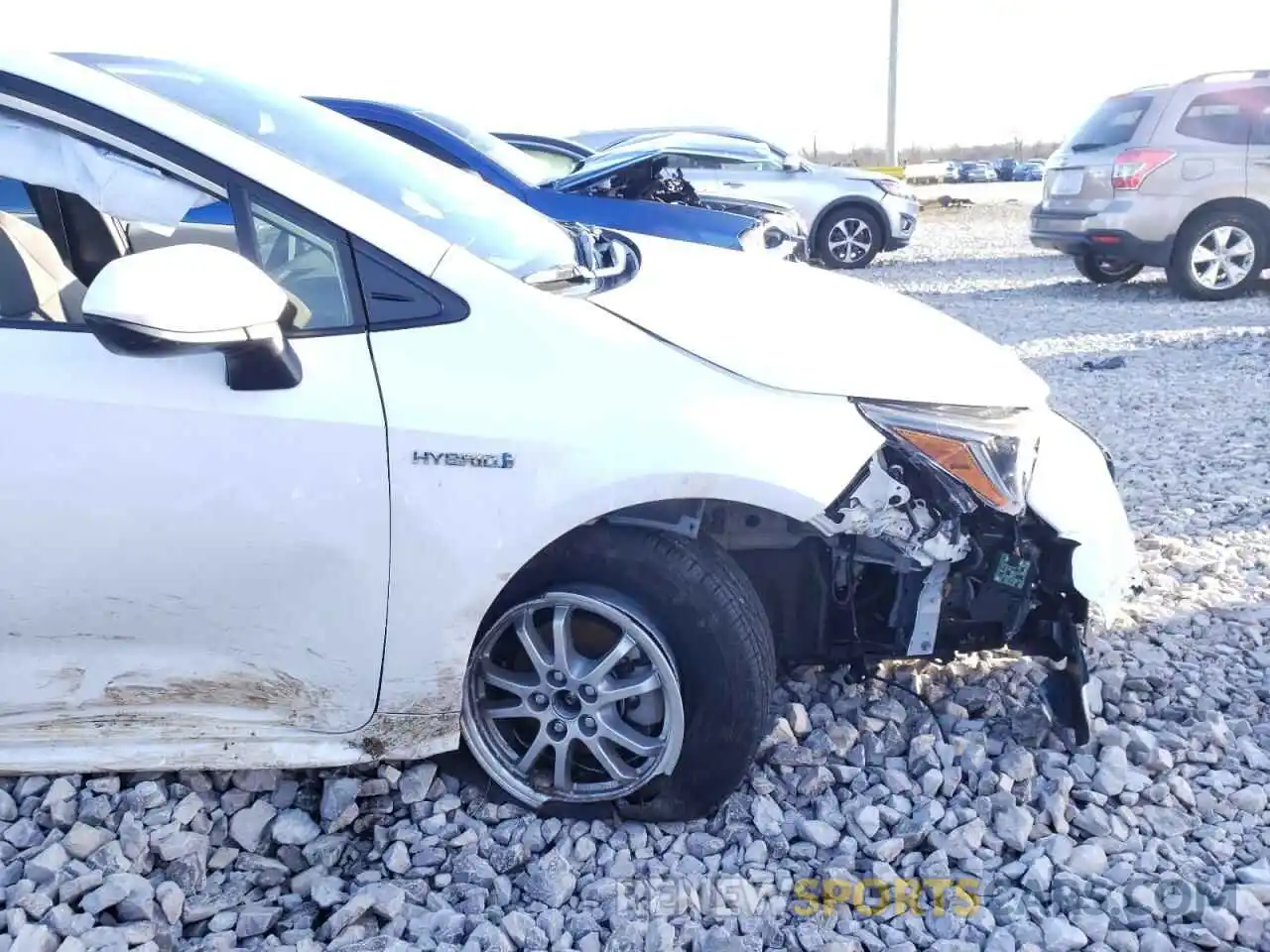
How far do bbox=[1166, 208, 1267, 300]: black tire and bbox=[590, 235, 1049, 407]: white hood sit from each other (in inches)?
303

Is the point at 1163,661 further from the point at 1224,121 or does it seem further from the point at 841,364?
the point at 1224,121

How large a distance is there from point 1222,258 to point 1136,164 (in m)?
1.19

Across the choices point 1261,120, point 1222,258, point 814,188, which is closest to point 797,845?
point 1222,258

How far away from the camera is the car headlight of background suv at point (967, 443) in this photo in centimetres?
242

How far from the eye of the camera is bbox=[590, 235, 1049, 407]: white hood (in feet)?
7.81

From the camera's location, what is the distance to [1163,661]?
324 centimetres

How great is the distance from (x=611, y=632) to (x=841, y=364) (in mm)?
782

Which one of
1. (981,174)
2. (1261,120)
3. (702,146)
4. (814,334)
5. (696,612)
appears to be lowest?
(696,612)

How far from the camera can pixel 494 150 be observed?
7266 millimetres

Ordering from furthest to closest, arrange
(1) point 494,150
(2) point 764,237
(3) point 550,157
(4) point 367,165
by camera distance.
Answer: (3) point 550,157 → (1) point 494,150 → (2) point 764,237 → (4) point 367,165

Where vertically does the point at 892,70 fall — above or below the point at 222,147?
above

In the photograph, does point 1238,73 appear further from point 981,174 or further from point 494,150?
point 981,174

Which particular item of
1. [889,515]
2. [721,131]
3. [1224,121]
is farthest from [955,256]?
[889,515]

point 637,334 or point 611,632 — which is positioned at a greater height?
point 637,334
